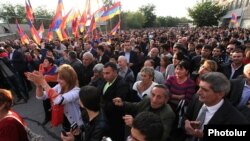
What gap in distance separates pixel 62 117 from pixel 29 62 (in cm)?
648

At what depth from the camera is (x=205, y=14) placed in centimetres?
4847

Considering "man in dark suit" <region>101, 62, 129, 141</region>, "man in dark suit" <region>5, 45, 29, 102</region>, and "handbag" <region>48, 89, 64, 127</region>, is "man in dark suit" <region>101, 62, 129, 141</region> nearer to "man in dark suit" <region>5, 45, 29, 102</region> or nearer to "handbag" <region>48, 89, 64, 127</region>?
"handbag" <region>48, 89, 64, 127</region>

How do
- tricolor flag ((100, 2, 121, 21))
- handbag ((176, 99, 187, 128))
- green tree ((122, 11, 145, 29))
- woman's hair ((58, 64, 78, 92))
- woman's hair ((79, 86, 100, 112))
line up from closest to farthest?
woman's hair ((79, 86, 100, 112)) < woman's hair ((58, 64, 78, 92)) < handbag ((176, 99, 187, 128)) < tricolor flag ((100, 2, 121, 21)) < green tree ((122, 11, 145, 29))

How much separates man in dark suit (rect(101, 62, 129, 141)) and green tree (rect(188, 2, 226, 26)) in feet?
155

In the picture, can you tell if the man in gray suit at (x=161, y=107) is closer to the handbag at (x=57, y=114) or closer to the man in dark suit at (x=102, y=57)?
the handbag at (x=57, y=114)

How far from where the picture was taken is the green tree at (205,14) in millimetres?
48688

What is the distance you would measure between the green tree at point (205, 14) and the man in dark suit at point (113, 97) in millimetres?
47109

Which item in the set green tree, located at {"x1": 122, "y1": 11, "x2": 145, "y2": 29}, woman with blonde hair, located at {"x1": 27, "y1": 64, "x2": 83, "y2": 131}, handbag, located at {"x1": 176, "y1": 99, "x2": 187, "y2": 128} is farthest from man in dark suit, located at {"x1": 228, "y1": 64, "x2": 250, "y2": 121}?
green tree, located at {"x1": 122, "y1": 11, "x2": 145, "y2": 29}

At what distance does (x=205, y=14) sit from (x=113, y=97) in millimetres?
47328

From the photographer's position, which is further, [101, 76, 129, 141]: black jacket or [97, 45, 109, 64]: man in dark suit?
[97, 45, 109, 64]: man in dark suit

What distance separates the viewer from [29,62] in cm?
990

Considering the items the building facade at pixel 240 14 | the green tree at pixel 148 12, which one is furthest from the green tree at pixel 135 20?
the building facade at pixel 240 14

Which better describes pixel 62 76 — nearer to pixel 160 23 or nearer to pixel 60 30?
pixel 60 30

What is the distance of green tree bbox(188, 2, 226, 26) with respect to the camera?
48.7 meters
